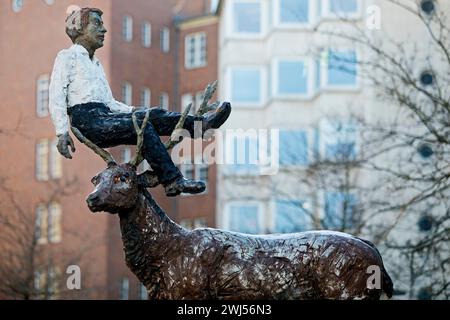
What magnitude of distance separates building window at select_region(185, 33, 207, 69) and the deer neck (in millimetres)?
48618

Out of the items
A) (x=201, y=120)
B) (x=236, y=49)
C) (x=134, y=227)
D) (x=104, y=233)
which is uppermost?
(x=236, y=49)

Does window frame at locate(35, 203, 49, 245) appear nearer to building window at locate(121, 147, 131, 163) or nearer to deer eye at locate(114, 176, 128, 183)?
building window at locate(121, 147, 131, 163)

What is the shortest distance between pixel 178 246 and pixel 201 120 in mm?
1414

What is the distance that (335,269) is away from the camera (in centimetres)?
1143

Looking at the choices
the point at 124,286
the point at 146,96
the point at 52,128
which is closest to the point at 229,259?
the point at 124,286

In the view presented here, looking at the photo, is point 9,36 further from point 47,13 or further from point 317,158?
point 317,158

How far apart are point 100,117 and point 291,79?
127ft

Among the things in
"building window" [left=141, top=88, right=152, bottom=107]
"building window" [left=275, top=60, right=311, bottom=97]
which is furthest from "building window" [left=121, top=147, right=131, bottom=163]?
"building window" [left=141, top=88, right=152, bottom=107]

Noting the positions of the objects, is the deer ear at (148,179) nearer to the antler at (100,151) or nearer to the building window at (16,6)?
the antler at (100,151)

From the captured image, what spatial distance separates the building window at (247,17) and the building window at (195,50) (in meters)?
5.48

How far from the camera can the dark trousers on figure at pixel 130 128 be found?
1204 cm

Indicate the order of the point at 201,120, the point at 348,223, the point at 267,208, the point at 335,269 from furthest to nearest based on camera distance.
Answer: the point at 267,208 → the point at 348,223 → the point at 201,120 → the point at 335,269

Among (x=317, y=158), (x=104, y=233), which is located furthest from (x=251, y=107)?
(x=317, y=158)

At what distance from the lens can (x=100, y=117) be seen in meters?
12.4
